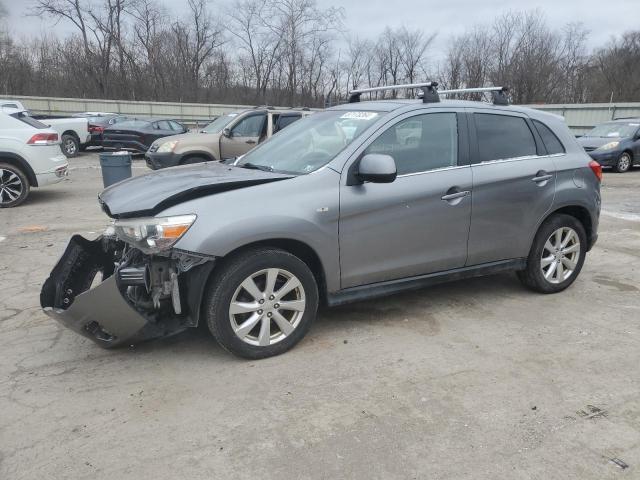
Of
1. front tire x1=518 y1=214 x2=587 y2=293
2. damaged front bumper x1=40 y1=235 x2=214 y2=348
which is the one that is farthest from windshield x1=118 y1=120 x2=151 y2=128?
front tire x1=518 y1=214 x2=587 y2=293

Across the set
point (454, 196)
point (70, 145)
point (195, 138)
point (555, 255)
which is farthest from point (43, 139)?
point (70, 145)

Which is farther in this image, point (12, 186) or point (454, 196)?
point (12, 186)

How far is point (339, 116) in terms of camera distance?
4.52 m

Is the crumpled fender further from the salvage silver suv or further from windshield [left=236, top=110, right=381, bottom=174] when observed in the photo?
windshield [left=236, top=110, right=381, bottom=174]

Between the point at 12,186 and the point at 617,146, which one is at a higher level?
the point at 617,146

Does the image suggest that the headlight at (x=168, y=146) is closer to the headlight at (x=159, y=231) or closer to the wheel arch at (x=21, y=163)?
the wheel arch at (x=21, y=163)

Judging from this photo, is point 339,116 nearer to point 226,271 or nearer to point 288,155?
point 288,155

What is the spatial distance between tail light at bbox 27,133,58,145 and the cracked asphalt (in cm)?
538

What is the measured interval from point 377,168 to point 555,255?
2337mm

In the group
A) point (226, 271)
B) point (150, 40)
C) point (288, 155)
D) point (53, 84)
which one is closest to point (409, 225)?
point (288, 155)

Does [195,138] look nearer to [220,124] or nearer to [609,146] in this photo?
[220,124]

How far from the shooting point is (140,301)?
11.6 ft

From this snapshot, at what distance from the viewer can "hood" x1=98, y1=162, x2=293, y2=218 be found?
345 cm

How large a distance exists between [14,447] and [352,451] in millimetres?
1776
